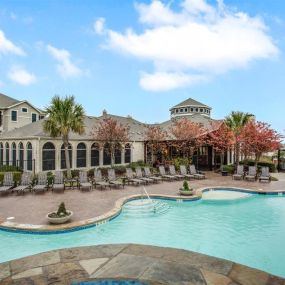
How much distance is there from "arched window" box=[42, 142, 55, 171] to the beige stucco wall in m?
16.4

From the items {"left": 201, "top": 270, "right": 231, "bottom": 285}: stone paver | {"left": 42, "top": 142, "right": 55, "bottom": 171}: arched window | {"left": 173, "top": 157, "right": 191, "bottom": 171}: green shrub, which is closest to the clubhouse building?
{"left": 42, "top": 142, "right": 55, "bottom": 171}: arched window

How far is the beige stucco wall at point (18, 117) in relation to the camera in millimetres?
34062

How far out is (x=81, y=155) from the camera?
2302cm

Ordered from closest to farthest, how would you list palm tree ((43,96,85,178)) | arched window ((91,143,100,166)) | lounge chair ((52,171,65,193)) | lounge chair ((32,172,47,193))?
lounge chair ((32,172,47,193)) < lounge chair ((52,171,65,193)) < palm tree ((43,96,85,178)) < arched window ((91,143,100,166))

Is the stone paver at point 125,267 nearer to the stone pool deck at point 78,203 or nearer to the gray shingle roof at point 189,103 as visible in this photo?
A: the stone pool deck at point 78,203

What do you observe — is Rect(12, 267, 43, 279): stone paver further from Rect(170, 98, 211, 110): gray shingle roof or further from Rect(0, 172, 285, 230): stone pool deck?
Rect(170, 98, 211, 110): gray shingle roof

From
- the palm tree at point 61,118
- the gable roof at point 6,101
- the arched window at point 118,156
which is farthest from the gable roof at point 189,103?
the palm tree at point 61,118

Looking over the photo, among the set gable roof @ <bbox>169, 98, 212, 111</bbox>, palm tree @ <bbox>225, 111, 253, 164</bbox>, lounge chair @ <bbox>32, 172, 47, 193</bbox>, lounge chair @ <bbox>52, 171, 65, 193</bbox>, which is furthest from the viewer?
gable roof @ <bbox>169, 98, 212, 111</bbox>

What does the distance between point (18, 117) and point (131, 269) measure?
3443 centimetres

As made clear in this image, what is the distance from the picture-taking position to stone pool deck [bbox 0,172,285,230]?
10148 mm

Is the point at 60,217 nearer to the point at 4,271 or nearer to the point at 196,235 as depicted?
the point at 4,271

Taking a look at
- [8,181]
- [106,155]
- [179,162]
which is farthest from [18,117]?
[179,162]

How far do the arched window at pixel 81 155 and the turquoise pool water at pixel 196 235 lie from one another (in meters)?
10.9

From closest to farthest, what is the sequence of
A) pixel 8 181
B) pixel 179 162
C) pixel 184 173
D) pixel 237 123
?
pixel 8 181, pixel 184 173, pixel 237 123, pixel 179 162
